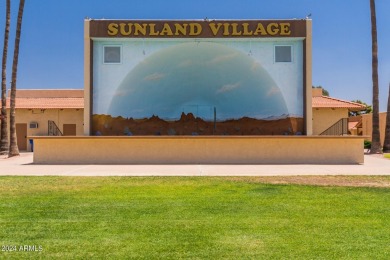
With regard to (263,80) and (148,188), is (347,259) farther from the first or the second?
(263,80)

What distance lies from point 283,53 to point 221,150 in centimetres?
771

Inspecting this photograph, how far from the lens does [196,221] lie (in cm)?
800

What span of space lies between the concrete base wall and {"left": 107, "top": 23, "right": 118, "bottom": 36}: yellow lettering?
6.83m

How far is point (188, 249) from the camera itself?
20.4 ft

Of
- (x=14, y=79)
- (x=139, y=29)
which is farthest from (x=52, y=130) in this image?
(x=139, y=29)

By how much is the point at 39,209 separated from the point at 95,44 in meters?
18.7

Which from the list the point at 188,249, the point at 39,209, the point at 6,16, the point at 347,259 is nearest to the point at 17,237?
the point at 39,209

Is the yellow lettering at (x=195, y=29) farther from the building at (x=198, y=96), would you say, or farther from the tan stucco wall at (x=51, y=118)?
the tan stucco wall at (x=51, y=118)

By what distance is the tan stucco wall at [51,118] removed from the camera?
127 feet

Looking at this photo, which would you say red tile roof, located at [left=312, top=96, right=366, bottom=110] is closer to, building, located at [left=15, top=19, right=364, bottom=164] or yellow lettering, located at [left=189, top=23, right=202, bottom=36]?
building, located at [left=15, top=19, right=364, bottom=164]

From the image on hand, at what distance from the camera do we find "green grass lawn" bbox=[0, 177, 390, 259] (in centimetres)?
618

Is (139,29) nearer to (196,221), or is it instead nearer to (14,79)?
(14,79)

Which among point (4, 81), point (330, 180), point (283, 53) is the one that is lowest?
point (330, 180)

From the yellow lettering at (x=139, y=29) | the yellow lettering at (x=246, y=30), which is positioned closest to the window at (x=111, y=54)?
the yellow lettering at (x=139, y=29)
